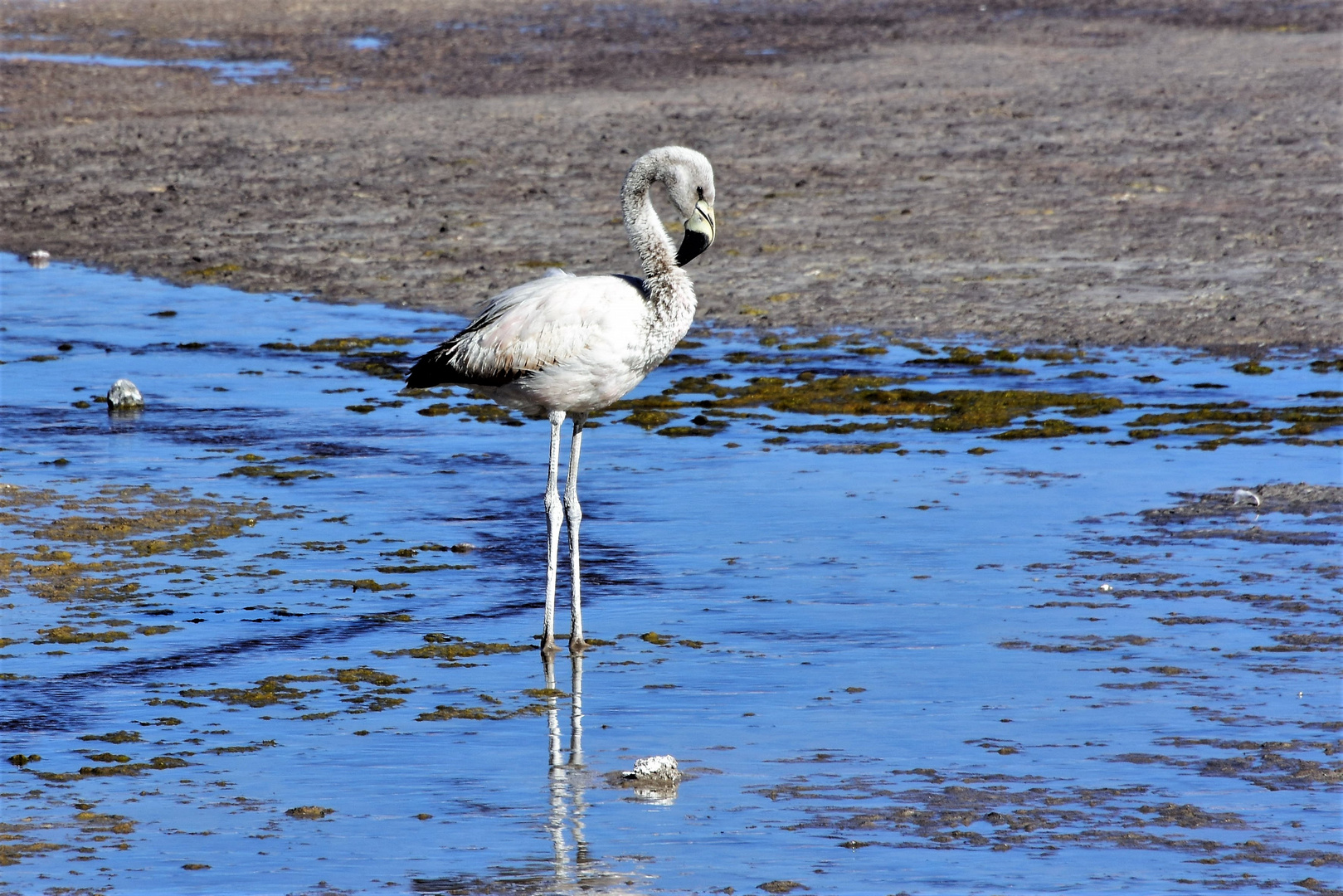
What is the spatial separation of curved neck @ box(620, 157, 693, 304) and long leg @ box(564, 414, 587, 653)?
2.40 ft

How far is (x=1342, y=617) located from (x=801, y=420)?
4.51 metres

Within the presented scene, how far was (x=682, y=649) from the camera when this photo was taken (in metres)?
7.67

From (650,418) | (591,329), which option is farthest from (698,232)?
(650,418)

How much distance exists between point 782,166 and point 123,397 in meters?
10.1

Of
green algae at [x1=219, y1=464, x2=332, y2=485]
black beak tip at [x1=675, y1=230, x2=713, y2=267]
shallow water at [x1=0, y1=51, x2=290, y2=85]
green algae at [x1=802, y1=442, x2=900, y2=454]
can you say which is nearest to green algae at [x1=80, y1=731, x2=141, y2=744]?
black beak tip at [x1=675, y1=230, x2=713, y2=267]

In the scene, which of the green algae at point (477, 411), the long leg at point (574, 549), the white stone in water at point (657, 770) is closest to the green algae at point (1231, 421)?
the green algae at point (477, 411)

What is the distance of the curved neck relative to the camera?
798 cm

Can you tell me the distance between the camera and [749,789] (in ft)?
20.2

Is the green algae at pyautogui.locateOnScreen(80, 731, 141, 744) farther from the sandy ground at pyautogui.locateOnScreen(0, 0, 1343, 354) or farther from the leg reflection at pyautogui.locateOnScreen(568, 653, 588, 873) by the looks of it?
the sandy ground at pyautogui.locateOnScreen(0, 0, 1343, 354)

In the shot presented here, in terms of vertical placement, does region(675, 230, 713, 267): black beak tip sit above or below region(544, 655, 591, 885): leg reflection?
above

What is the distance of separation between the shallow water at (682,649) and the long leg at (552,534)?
12 centimetres

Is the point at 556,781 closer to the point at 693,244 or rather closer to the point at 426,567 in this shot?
the point at 693,244

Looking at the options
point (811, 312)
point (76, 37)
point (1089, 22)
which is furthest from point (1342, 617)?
point (76, 37)

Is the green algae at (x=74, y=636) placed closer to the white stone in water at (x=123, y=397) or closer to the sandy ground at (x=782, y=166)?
the white stone in water at (x=123, y=397)
